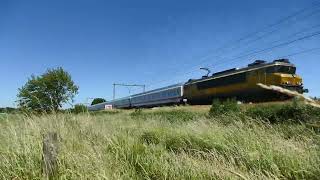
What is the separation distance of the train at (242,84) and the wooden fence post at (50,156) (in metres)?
16.9

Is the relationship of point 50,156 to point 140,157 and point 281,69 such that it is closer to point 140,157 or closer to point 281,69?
point 140,157

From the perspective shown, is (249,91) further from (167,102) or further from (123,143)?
(123,143)

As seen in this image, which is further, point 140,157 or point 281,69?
point 281,69

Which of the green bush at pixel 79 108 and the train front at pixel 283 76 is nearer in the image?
the green bush at pixel 79 108

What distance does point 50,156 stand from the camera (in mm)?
5238

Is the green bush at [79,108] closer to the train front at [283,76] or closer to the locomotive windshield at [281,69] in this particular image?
the train front at [283,76]

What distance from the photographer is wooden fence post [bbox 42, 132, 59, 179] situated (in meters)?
5.14

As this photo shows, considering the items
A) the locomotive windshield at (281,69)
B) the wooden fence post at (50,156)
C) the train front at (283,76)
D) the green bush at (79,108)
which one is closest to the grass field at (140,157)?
the wooden fence post at (50,156)

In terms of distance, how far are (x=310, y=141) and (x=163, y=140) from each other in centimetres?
392

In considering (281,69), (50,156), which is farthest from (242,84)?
(50,156)

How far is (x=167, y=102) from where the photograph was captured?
4653 cm

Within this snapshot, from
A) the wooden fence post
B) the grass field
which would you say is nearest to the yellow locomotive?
the grass field

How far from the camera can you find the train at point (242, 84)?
28.5 meters

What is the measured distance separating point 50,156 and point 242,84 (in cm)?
2699
